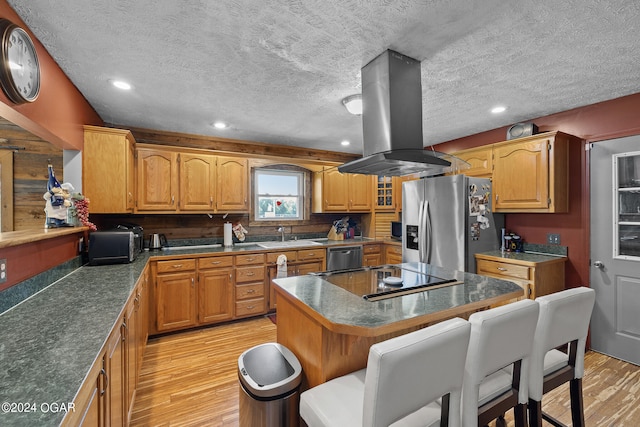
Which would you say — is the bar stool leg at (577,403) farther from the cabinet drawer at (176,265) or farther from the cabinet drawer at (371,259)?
the cabinet drawer at (176,265)

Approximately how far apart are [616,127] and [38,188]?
18.2 ft

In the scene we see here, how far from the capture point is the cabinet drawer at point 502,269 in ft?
9.65

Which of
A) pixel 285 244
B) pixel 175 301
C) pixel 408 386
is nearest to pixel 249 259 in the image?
pixel 285 244

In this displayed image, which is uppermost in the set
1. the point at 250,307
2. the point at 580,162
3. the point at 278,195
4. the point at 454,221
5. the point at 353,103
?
the point at 353,103

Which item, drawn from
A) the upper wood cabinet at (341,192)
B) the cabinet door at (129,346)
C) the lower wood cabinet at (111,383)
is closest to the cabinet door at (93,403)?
the lower wood cabinet at (111,383)

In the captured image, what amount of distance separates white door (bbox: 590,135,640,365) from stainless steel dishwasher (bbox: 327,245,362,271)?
2.62m

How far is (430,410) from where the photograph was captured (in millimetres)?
1160

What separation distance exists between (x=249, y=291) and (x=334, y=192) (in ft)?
6.54

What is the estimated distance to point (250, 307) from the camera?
143 inches

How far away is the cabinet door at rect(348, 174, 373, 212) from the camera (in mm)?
4746

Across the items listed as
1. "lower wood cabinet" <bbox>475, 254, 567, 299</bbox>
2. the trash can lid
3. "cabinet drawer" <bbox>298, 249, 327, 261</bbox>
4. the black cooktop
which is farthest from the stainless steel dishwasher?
the trash can lid

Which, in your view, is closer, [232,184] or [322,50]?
[322,50]

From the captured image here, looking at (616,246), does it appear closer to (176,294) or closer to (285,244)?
(285,244)

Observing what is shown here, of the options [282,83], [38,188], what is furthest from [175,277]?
[282,83]
